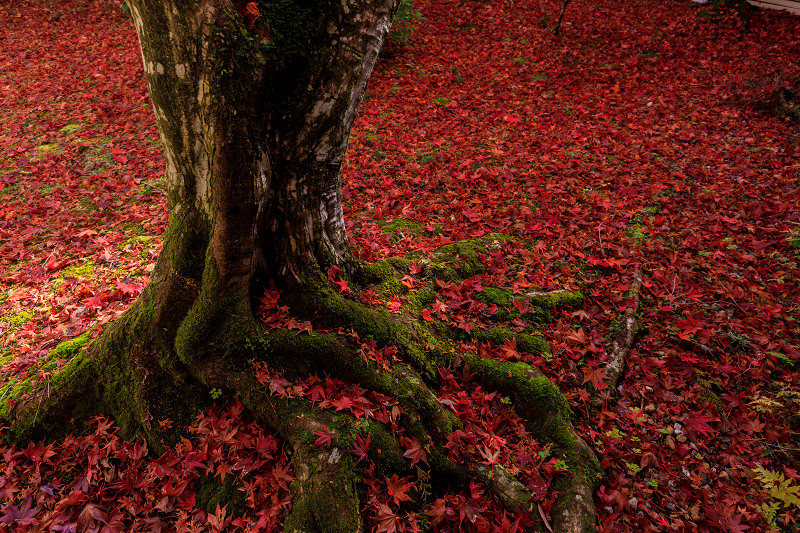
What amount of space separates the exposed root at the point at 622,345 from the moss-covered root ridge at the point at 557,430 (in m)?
0.49

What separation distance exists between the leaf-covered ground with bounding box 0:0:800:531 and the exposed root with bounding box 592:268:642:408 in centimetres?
9

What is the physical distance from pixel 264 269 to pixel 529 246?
3.30m

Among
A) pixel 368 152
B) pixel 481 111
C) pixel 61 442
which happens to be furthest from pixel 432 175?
pixel 61 442

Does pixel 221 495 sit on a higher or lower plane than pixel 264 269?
lower

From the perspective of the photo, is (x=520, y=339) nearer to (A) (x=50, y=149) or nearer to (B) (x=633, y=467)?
(B) (x=633, y=467)

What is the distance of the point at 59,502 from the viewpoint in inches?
104

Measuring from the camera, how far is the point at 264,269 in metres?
2.96

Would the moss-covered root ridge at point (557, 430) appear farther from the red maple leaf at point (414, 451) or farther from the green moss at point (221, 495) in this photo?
the green moss at point (221, 495)

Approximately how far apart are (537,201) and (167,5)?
488 centimetres

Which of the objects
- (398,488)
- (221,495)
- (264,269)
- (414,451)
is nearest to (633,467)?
(414,451)

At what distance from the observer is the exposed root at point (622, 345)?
352 cm

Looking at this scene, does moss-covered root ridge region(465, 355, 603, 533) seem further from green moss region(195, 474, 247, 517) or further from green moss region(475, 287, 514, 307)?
green moss region(195, 474, 247, 517)

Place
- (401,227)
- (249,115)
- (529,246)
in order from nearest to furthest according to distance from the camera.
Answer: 1. (249,115)
2. (529,246)
3. (401,227)

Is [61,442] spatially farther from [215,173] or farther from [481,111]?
[481,111]
